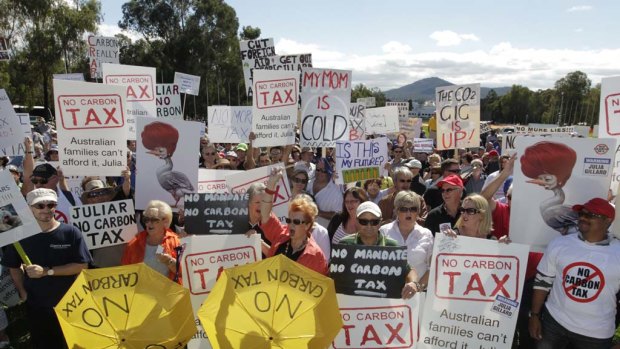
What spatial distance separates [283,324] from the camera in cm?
392

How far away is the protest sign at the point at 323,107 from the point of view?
27.3 feet

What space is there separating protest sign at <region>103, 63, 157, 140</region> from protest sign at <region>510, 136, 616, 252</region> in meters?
5.86

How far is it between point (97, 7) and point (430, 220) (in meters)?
42.8

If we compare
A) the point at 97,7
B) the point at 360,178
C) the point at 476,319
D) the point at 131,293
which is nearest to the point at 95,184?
the point at 131,293

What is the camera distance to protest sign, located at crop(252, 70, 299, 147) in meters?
8.14

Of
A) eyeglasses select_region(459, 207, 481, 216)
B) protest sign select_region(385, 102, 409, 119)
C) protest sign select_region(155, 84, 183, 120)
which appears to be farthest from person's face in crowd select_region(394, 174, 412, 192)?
protest sign select_region(385, 102, 409, 119)

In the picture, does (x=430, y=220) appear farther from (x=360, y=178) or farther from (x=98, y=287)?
(x=98, y=287)

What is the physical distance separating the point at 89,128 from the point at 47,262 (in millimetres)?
2220

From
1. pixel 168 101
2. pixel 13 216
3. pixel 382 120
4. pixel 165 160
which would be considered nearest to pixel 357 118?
pixel 382 120

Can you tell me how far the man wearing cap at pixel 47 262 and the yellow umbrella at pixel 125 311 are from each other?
2.67 ft

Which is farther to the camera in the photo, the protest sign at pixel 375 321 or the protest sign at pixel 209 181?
the protest sign at pixel 209 181

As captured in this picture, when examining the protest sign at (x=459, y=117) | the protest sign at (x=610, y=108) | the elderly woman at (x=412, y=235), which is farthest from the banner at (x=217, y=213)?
the protest sign at (x=459, y=117)

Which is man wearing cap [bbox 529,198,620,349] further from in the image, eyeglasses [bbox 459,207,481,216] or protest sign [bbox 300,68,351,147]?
protest sign [bbox 300,68,351,147]

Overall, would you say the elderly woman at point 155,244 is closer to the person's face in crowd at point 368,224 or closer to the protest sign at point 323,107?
the person's face in crowd at point 368,224
